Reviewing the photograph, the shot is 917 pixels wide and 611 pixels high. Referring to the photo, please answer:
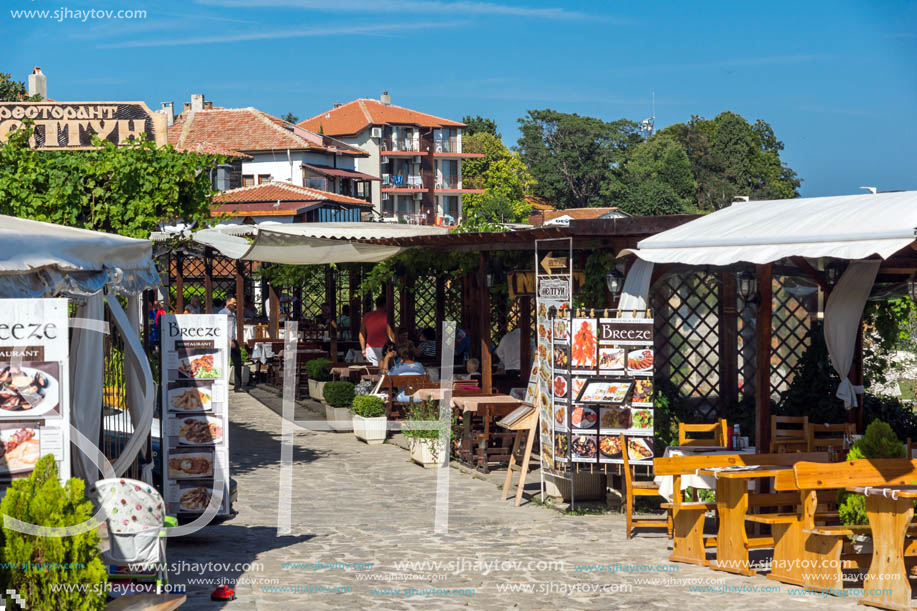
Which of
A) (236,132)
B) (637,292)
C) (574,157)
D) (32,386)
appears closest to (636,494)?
(637,292)

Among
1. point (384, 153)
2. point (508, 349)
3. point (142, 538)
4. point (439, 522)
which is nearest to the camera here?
point (142, 538)

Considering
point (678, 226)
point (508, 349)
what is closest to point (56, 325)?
point (678, 226)

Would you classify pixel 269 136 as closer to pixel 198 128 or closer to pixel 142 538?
pixel 198 128

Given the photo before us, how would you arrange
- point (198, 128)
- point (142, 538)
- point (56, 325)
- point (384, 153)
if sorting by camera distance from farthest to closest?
point (384, 153) < point (198, 128) < point (142, 538) < point (56, 325)

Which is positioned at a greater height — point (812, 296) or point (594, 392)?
point (812, 296)

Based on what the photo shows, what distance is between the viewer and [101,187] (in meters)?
11.2

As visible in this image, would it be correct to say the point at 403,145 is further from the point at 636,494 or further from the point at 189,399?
the point at 189,399

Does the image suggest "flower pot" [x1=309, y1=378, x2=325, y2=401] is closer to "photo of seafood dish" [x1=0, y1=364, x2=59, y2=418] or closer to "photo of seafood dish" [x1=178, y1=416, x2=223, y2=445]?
"photo of seafood dish" [x1=178, y1=416, x2=223, y2=445]

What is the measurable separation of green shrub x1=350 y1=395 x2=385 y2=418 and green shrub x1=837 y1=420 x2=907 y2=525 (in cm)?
720

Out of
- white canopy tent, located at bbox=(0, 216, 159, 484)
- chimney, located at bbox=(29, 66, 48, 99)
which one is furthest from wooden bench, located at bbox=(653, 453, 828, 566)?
chimney, located at bbox=(29, 66, 48, 99)

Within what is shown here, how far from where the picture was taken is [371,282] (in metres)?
16.3

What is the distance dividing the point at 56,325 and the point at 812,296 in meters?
8.06

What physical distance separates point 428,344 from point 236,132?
49893 mm

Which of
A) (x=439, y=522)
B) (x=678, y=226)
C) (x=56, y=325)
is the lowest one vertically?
(x=439, y=522)
